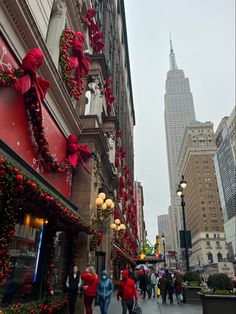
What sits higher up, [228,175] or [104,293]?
[228,175]

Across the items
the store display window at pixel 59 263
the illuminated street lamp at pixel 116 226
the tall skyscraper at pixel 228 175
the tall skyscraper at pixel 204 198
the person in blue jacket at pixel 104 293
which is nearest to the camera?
the person in blue jacket at pixel 104 293

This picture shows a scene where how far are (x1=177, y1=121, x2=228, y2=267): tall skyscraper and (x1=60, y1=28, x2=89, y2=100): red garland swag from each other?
383 ft

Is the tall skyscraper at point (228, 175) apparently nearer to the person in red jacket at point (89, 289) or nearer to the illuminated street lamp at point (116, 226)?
the illuminated street lamp at point (116, 226)

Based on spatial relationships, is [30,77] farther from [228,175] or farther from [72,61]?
[228,175]

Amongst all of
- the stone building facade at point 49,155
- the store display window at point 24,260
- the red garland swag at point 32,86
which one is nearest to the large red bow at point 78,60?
the stone building facade at point 49,155

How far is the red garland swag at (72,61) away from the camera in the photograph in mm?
11875

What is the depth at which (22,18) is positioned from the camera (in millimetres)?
7871

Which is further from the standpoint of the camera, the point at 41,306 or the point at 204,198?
the point at 204,198

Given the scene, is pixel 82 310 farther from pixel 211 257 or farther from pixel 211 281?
pixel 211 257

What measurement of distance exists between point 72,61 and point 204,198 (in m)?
124

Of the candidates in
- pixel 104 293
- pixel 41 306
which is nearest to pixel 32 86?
pixel 41 306

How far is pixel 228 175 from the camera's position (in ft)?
338

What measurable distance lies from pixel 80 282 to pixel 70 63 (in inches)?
375

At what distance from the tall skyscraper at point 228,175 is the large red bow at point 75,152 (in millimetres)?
94493
